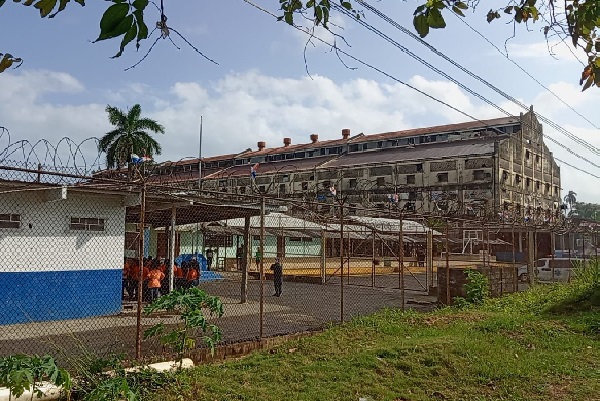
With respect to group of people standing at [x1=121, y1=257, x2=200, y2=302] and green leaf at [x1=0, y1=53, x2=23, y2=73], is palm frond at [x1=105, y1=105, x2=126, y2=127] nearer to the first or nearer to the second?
group of people standing at [x1=121, y1=257, x2=200, y2=302]

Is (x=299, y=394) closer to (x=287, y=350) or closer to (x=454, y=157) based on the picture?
(x=287, y=350)

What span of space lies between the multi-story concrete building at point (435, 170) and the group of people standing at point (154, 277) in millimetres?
21358

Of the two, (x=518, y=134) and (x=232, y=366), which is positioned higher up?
(x=518, y=134)

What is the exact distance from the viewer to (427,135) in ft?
160

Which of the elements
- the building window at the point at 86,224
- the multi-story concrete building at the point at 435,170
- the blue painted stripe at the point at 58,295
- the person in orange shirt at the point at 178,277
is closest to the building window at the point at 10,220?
the blue painted stripe at the point at 58,295

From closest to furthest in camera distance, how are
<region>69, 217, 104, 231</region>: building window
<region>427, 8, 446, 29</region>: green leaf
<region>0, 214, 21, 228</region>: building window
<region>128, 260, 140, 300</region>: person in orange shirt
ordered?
<region>427, 8, 446, 29</region>: green leaf
<region>0, 214, 21, 228</region>: building window
<region>69, 217, 104, 231</region>: building window
<region>128, 260, 140, 300</region>: person in orange shirt

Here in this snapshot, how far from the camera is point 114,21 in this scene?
1.93 metres

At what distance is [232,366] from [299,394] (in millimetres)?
1598

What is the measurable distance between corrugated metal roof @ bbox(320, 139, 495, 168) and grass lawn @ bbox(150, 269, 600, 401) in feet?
107

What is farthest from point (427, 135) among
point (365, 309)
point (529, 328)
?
point (529, 328)

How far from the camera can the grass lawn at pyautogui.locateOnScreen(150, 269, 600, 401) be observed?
6.75 metres

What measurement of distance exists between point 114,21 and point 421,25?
6.18 ft

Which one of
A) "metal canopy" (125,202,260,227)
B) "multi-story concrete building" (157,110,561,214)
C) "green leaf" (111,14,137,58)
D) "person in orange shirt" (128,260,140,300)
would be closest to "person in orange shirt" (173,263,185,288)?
"person in orange shirt" (128,260,140,300)

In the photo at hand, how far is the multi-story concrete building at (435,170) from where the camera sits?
137ft
